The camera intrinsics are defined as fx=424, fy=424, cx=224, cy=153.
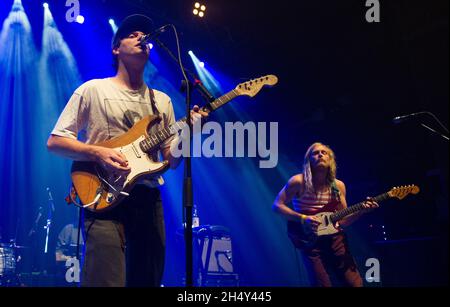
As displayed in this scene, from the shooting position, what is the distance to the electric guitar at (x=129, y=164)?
100 inches

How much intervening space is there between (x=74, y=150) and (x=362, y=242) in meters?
5.35

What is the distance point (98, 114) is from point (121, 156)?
346 millimetres

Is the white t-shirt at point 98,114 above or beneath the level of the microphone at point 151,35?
beneath

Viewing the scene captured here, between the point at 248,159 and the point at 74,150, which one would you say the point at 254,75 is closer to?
the point at 248,159

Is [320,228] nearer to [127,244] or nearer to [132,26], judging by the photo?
[127,244]

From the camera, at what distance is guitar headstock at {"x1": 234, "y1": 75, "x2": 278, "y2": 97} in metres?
3.20

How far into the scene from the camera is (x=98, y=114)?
109 inches

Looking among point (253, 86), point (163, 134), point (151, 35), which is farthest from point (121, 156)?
point (253, 86)

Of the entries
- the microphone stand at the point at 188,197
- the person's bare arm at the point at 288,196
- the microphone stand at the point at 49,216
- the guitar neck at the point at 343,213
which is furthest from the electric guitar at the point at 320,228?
the microphone stand at the point at 49,216

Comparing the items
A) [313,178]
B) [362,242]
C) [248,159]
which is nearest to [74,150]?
[313,178]

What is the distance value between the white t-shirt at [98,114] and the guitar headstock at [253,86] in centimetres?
76

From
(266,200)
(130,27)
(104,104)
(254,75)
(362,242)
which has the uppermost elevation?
(254,75)

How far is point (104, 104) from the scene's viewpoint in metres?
2.78

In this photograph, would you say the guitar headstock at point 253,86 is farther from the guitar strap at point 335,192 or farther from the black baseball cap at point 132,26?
the guitar strap at point 335,192
